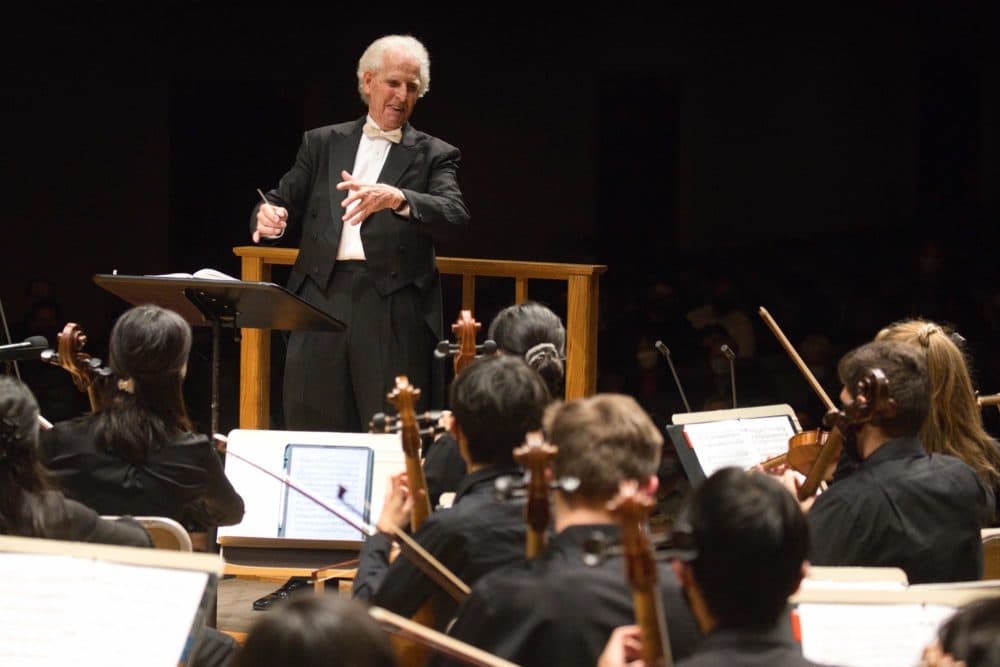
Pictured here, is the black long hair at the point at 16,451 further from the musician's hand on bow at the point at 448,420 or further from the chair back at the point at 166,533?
the musician's hand on bow at the point at 448,420

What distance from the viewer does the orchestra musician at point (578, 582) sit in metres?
1.86

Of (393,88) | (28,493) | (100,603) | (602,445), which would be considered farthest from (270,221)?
(602,445)

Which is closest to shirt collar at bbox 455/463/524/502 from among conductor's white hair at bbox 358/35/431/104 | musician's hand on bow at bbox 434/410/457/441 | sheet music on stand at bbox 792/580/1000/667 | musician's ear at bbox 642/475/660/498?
musician's hand on bow at bbox 434/410/457/441

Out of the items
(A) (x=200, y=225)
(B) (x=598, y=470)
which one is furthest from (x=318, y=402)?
(A) (x=200, y=225)

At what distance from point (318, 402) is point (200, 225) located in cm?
405

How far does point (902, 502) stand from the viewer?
2.69 meters

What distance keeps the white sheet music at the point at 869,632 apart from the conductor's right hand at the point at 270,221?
98.7 inches

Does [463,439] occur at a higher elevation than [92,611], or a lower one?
higher

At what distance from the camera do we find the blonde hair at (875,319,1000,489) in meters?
3.12

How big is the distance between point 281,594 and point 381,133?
144cm

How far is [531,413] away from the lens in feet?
7.82

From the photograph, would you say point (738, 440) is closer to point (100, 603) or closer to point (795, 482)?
point (795, 482)

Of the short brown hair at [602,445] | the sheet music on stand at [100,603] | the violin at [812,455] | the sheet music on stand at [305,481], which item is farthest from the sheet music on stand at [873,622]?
the sheet music on stand at [305,481]

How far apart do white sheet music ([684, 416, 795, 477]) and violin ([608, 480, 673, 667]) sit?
1.92m
